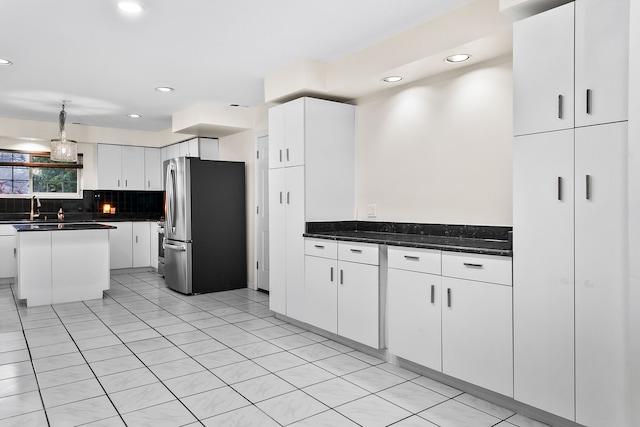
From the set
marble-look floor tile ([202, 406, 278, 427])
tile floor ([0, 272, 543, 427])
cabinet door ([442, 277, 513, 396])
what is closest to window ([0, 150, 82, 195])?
tile floor ([0, 272, 543, 427])

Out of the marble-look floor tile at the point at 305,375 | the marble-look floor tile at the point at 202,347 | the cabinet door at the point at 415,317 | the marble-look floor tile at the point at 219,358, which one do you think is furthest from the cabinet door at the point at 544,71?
the marble-look floor tile at the point at 202,347

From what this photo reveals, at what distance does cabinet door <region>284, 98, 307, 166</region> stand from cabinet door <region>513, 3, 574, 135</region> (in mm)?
2067

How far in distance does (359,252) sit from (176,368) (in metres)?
1.61

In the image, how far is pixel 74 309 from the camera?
4.92 metres

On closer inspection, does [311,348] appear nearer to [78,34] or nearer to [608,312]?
[608,312]

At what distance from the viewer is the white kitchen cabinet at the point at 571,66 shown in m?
2.03

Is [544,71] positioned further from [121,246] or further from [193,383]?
[121,246]

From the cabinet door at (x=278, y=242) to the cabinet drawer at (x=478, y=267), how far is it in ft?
6.43

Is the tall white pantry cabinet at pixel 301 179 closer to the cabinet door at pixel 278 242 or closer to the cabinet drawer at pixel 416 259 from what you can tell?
the cabinet door at pixel 278 242

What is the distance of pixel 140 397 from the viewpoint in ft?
8.70

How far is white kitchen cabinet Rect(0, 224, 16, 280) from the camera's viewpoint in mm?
6262

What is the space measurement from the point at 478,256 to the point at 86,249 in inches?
187

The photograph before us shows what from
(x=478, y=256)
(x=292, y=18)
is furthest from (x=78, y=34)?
(x=478, y=256)

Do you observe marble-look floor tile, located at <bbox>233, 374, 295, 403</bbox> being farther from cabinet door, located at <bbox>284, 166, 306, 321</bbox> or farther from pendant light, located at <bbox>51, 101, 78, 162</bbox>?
pendant light, located at <bbox>51, 101, 78, 162</bbox>
